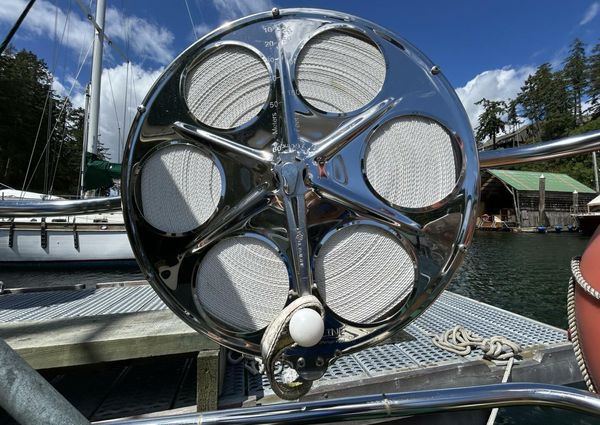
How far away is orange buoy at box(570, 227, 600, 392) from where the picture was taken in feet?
2.87

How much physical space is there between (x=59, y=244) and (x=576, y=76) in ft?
218

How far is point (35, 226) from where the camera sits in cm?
1146

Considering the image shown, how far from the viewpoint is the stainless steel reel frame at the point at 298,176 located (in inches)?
33.0

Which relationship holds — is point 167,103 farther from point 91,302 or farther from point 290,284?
point 91,302

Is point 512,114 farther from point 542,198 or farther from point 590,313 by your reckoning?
point 590,313

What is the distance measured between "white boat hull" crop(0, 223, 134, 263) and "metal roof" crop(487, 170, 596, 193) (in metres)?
29.3

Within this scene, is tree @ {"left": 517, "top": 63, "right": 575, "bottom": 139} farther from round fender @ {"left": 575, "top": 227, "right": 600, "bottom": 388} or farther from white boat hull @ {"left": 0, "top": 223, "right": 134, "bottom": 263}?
round fender @ {"left": 575, "top": 227, "right": 600, "bottom": 388}

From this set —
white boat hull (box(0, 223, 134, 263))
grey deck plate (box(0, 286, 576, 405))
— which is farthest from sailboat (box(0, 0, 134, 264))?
grey deck plate (box(0, 286, 576, 405))

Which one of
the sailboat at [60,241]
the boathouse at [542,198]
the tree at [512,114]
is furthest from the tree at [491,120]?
the sailboat at [60,241]

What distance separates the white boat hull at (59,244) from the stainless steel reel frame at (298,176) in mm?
11972

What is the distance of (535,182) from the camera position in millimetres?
30828

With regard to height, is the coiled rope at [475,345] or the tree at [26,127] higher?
the tree at [26,127]

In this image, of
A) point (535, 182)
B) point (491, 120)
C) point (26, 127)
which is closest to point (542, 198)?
point (535, 182)

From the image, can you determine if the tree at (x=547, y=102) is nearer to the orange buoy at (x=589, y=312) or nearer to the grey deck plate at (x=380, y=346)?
the grey deck plate at (x=380, y=346)
